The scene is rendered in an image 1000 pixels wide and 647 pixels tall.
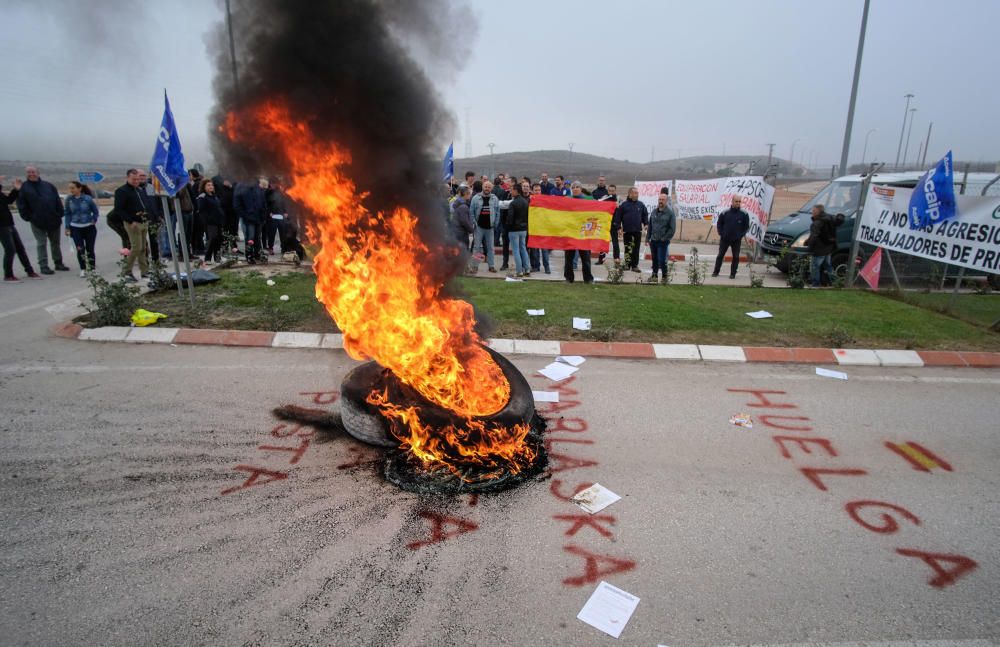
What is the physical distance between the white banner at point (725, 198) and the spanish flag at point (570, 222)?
4364 mm

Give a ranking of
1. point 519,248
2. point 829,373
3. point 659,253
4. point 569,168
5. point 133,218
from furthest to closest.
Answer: point 569,168, point 519,248, point 659,253, point 133,218, point 829,373

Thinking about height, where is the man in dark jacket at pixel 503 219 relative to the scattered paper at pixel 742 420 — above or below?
above

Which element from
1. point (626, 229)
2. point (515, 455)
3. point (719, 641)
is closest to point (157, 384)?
point (515, 455)

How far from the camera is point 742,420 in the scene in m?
5.09

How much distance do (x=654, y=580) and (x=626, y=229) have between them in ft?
30.7

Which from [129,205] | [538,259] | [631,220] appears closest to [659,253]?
[631,220]

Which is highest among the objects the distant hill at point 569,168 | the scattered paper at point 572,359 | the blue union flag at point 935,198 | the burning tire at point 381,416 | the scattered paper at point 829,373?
the distant hill at point 569,168

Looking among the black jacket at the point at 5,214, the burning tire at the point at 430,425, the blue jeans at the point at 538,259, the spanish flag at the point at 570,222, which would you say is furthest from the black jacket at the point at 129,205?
the burning tire at the point at 430,425

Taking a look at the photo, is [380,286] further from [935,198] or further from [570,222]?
[935,198]

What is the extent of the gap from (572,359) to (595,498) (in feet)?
9.44

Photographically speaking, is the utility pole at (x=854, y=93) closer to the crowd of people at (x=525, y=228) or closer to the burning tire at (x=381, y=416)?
the crowd of people at (x=525, y=228)

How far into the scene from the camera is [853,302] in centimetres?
899

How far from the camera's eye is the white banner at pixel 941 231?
8023mm

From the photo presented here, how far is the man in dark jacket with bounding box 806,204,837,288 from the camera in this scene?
33.7ft
